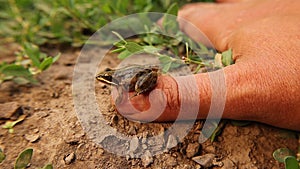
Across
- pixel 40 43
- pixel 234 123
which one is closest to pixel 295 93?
pixel 234 123

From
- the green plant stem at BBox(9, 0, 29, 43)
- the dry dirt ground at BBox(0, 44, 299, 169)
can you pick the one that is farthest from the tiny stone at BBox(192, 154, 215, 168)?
the green plant stem at BBox(9, 0, 29, 43)

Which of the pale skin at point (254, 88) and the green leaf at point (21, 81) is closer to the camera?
the pale skin at point (254, 88)

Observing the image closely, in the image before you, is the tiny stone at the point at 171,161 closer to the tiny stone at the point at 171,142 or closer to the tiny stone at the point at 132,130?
the tiny stone at the point at 171,142

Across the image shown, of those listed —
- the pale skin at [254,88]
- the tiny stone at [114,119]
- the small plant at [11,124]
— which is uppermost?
the pale skin at [254,88]

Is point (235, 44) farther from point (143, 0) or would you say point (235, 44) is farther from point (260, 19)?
point (143, 0)

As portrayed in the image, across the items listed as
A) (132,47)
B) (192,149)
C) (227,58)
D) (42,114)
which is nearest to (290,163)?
(192,149)

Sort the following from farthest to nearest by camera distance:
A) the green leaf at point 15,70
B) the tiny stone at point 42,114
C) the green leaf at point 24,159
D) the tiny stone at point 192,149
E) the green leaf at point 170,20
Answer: the green leaf at point 170,20 < the green leaf at point 15,70 < the tiny stone at point 42,114 < the tiny stone at point 192,149 < the green leaf at point 24,159

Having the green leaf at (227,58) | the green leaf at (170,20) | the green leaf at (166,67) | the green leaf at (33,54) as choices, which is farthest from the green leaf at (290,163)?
the green leaf at (33,54)
